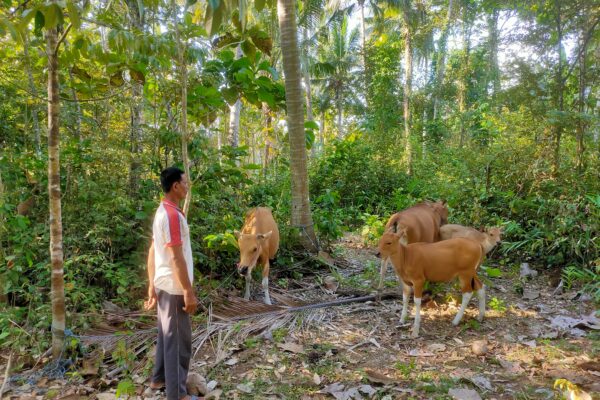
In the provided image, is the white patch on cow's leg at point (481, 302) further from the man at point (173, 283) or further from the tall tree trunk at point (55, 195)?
the tall tree trunk at point (55, 195)

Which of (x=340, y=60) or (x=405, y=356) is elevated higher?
(x=340, y=60)

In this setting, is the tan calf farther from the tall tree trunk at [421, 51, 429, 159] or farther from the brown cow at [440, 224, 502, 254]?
the tall tree trunk at [421, 51, 429, 159]

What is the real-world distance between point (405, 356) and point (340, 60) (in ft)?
86.5

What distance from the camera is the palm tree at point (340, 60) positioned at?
28.0m

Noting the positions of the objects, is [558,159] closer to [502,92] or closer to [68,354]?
[502,92]

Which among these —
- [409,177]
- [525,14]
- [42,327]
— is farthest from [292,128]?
[409,177]

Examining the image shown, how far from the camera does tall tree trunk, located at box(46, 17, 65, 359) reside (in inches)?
149

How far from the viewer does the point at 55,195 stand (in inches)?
154

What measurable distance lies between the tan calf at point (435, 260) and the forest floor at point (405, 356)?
414 millimetres

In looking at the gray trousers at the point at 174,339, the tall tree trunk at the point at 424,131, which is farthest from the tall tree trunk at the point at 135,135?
the tall tree trunk at the point at 424,131

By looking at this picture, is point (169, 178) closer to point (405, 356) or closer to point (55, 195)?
point (55, 195)

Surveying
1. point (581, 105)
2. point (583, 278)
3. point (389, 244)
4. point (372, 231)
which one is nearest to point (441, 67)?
point (581, 105)

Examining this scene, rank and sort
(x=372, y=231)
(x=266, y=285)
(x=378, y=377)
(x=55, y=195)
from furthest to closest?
(x=372, y=231), (x=266, y=285), (x=55, y=195), (x=378, y=377)

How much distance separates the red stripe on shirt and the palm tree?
24184 millimetres
